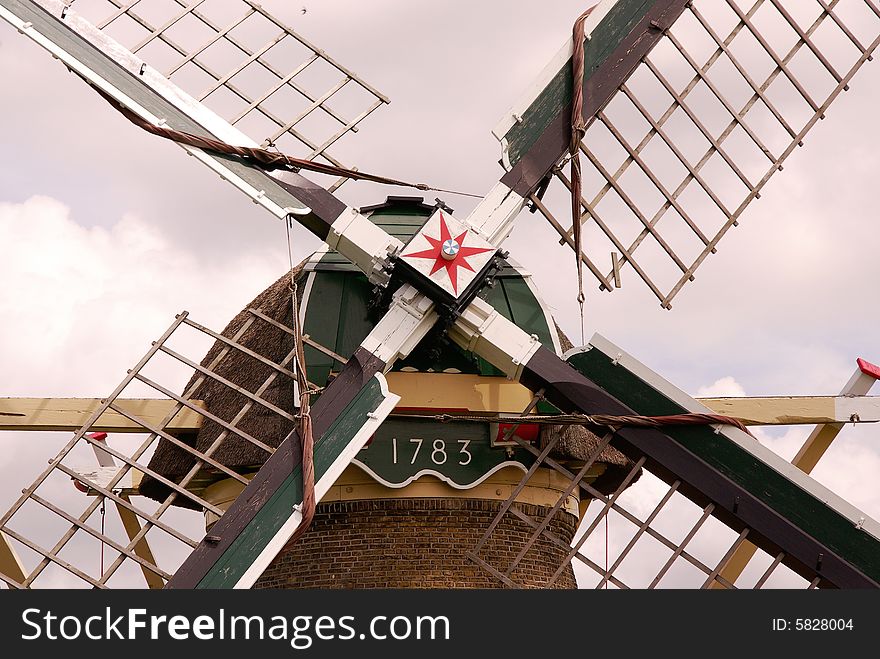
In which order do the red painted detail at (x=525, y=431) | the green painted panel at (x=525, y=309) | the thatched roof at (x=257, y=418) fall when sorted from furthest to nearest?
1. the green painted panel at (x=525, y=309)
2. the thatched roof at (x=257, y=418)
3. the red painted detail at (x=525, y=431)

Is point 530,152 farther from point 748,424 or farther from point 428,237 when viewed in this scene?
point 748,424

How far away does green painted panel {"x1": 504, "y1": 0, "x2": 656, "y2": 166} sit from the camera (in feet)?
27.9

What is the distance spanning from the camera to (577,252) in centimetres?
869

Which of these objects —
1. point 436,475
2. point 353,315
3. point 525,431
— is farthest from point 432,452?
point 353,315

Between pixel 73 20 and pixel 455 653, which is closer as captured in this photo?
pixel 455 653

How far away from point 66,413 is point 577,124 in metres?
3.51

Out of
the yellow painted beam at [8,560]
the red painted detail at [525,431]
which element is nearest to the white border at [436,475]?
the red painted detail at [525,431]

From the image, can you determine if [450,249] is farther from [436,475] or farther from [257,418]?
[257,418]

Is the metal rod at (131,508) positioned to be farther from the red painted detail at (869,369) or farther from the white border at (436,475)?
the red painted detail at (869,369)

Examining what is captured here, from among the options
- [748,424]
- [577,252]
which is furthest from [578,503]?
[577,252]

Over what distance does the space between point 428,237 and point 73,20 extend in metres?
2.32

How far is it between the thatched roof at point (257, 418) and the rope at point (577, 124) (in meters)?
0.99

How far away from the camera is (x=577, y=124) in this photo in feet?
27.9

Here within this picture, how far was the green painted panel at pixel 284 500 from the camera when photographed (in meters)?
7.51
